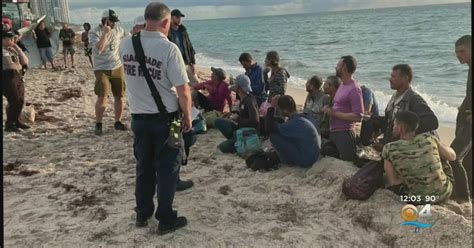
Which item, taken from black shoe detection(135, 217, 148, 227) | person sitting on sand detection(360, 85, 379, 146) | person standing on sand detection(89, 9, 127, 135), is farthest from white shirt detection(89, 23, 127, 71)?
person sitting on sand detection(360, 85, 379, 146)

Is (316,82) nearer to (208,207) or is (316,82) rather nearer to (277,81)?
(277,81)

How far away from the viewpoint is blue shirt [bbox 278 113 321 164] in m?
4.69

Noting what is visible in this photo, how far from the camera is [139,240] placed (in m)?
3.40

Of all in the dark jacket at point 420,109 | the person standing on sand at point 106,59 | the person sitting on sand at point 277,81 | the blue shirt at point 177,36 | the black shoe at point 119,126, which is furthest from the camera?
the blue shirt at point 177,36

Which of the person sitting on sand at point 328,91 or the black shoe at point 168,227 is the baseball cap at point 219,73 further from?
the black shoe at point 168,227

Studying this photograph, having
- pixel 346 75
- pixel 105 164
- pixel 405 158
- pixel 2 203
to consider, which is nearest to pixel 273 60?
pixel 346 75

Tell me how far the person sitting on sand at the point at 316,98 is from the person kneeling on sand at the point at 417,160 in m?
2.10

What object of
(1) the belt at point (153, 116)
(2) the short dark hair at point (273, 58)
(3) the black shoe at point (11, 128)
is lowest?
(3) the black shoe at point (11, 128)

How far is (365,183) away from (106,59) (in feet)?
14.3

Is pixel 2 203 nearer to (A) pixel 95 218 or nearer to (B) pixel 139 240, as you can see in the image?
(A) pixel 95 218

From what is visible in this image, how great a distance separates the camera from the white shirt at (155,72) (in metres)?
3.08

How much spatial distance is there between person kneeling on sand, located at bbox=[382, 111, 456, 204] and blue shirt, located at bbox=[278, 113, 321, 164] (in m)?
1.14

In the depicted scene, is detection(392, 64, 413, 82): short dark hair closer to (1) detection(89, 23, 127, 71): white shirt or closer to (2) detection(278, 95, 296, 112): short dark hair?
(2) detection(278, 95, 296, 112): short dark hair
